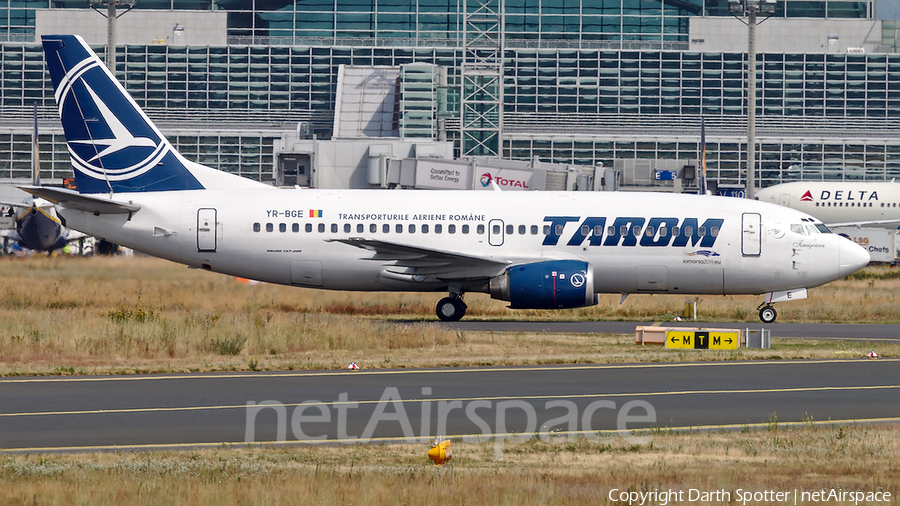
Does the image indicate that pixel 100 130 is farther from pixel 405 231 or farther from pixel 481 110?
pixel 481 110

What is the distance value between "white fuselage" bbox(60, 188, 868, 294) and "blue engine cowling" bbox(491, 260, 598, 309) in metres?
1.02

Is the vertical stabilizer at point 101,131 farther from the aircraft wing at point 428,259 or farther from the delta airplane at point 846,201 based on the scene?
the delta airplane at point 846,201

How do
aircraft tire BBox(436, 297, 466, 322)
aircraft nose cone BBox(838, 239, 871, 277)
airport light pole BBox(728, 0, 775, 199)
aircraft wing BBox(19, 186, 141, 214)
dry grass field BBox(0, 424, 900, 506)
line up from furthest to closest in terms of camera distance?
airport light pole BBox(728, 0, 775, 199), aircraft tire BBox(436, 297, 466, 322), aircraft nose cone BBox(838, 239, 871, 277), aircraft wing BBox(19, 186, 141, 214), dry grass field BBox(0, 424, 900, 506)

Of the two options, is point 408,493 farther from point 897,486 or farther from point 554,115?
point 554,115

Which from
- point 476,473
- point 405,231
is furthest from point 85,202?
point 476,473

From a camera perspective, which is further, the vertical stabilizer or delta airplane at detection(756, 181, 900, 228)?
delta airplane at detection(756, 181, 900, 228)

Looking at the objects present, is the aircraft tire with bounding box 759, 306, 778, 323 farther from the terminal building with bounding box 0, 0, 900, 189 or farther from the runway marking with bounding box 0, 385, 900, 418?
the terminal building with bounding box 0, 0, 900, 189

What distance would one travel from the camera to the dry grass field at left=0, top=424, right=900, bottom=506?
9812 millimetres

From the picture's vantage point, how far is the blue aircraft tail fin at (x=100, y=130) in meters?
29.5

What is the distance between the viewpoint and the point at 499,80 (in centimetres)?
10062

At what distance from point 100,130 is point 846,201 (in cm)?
6502

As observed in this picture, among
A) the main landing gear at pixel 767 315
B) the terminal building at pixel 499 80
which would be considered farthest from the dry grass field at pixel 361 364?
the terminal building at pixel 499 80

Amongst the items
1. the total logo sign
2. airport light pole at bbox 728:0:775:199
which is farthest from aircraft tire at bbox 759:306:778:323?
airport light pole at bbox 728:0:775:199

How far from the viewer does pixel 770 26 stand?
122 m
